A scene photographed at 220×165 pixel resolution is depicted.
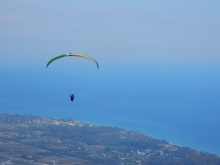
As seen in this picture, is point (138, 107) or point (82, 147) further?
point (138, 107)

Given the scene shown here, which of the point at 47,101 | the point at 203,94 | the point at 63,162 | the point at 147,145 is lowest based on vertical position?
the point at 63,162

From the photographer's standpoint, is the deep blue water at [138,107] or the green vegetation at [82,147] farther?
the deep blue water at [138,107]

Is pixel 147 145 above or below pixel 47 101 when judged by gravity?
below

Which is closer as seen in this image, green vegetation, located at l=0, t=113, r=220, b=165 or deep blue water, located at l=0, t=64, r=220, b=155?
green vegetation, located at l=0, t=113, r=220, b=165

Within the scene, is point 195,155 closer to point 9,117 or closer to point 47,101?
point 9,117

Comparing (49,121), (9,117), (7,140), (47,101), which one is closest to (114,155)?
(7,140)

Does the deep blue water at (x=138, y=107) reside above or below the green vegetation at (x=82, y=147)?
above

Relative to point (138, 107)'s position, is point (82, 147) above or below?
below

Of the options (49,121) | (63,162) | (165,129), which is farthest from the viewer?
(165,129)
